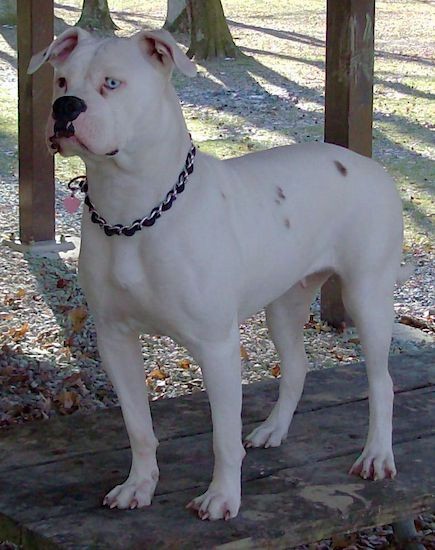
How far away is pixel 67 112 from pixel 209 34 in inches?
541

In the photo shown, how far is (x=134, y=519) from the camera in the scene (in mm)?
3223

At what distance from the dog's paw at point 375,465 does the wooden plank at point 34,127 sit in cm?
380

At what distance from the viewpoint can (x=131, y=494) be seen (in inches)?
131

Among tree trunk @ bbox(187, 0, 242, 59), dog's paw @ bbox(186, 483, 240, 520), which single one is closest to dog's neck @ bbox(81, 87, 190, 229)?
dog's paw @ bbox(186, 483, 240, 520)

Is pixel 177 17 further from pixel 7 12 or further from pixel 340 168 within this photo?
pixel 340 168

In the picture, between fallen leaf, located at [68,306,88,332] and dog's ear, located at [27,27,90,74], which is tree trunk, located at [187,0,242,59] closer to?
fallen leaf, located at [68,306,88,332]

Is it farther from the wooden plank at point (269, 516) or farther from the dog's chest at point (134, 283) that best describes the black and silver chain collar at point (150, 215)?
the wooden plank at point (269, 516)

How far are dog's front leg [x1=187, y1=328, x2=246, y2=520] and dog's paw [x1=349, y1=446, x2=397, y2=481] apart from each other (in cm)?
56

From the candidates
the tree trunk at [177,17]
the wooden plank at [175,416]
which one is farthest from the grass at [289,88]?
the wooden plank at [175,416]

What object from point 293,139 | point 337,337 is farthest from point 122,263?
point 293,139

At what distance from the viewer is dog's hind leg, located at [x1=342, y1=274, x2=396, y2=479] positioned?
11.7 ft

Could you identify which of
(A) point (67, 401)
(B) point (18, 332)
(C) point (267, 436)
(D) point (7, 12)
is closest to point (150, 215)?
(C) point (267, 436)

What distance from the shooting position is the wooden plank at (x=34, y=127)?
264 inches

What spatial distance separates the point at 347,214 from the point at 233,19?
674 inches
